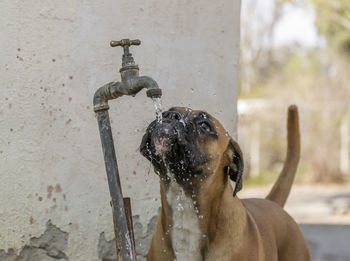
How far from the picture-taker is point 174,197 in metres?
2.76

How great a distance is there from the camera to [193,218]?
9.12 ft

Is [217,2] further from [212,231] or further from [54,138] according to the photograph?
[212,231]

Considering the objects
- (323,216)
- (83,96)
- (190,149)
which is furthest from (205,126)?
(323,216)

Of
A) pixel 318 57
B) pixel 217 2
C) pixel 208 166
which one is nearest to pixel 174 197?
pixel 208 166

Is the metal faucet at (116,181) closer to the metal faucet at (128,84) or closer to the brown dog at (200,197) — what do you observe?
the metal faucet at (128,84)

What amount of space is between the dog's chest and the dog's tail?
3.46 feet

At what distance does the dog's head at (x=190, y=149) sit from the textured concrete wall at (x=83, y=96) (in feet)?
2.61

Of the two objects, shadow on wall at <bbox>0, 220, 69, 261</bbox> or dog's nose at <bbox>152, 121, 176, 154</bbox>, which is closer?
dog's nose at <bbox>152, 121, 176, 154</bbox>

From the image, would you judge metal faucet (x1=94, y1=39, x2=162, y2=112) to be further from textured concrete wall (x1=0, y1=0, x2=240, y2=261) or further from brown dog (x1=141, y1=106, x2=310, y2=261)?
textured concrete wall (x1=0, y1=0, x2=240, y2=261)

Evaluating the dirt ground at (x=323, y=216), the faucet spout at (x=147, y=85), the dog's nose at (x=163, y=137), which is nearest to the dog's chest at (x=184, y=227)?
the dog's nose at (x=163, y=137)

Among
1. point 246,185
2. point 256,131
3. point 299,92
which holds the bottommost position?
point 246,185

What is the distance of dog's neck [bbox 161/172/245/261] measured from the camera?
2.76 m

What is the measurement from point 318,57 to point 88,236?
1033 inches

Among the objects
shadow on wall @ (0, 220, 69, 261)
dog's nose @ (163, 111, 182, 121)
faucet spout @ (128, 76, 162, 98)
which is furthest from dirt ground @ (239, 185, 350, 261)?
faucet spout @ (128, 76, 162, 98)
